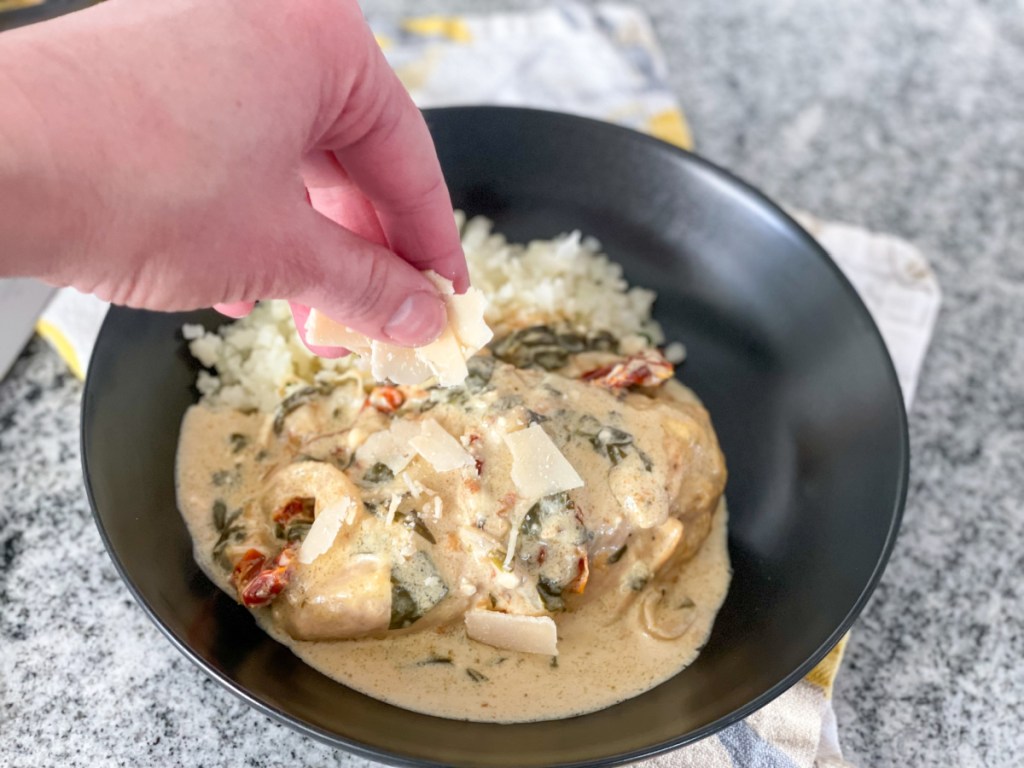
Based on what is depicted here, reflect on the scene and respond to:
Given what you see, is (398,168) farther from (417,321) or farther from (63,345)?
(63,345)

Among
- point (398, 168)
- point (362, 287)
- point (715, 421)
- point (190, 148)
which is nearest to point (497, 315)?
point (715, 421)

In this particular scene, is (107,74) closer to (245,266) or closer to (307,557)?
(245,266)

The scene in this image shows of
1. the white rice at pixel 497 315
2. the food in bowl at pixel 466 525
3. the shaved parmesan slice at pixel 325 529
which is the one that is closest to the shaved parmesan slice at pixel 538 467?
the food in bowl at pixel 466 525

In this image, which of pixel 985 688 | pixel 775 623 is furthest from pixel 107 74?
pixel 985 688

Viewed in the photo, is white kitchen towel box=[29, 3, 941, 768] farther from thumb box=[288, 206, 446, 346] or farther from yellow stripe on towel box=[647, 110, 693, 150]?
thumb box=[288, 206, 446, 346]

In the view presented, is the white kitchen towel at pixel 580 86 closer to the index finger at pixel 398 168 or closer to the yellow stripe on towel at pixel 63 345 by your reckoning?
the yellow stripe on towel at pixel 63 345

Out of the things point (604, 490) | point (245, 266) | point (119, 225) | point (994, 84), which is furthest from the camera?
point (994, 84)

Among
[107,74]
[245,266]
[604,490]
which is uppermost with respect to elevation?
[107,74]
